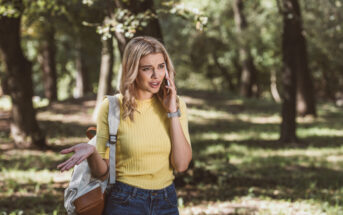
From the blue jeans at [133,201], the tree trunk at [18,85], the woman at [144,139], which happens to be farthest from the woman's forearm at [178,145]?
the tree trunk at [18,85]

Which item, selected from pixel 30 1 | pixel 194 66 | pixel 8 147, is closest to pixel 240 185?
pixel 30 1

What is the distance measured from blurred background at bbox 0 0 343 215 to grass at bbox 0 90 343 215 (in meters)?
0.03

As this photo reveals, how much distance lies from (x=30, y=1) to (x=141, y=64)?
234 inches

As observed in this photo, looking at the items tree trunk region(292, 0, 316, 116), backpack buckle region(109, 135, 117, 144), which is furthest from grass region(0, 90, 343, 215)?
backpack buckle region(109, 135, 117, 144)

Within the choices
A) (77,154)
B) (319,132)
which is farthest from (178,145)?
(319,132)

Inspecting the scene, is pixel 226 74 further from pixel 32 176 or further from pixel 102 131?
pixel 102 131

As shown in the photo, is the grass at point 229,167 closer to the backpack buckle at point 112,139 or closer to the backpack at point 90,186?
the backpack at point 90,186

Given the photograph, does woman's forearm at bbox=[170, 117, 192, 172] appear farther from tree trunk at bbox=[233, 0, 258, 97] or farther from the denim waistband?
tree trunk at bbox=[233, 0, 258, 97]

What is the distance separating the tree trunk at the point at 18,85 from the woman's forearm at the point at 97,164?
8.15 m

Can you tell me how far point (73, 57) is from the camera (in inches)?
1169

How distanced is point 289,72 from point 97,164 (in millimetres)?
11018

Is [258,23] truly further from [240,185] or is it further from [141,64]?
[141,64]

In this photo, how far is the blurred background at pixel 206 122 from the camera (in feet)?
21.1

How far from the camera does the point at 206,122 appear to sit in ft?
55.0
